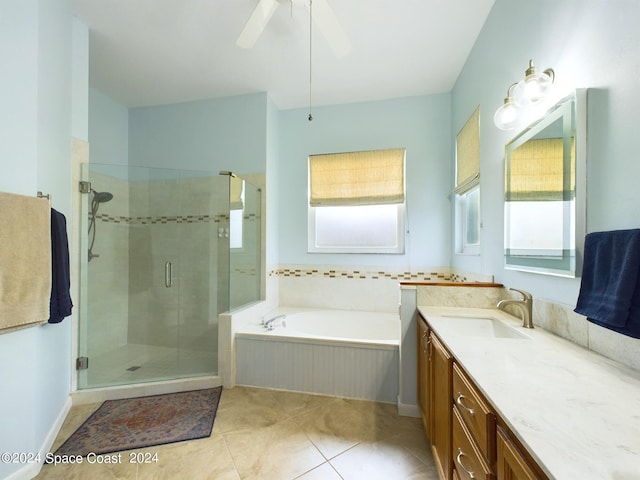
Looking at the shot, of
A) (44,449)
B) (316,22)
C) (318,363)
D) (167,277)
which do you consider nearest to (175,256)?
(167,277)

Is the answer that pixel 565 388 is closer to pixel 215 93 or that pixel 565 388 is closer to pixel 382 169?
pixel 382 169

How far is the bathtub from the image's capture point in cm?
201

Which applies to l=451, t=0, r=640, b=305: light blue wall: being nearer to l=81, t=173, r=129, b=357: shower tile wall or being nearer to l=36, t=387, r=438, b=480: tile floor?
l=36, t=387, r=438, b=480: tile floor

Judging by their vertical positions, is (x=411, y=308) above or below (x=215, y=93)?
below

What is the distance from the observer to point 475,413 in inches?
31.1

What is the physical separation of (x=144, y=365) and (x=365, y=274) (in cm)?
224

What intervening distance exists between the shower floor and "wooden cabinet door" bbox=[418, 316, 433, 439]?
164cm

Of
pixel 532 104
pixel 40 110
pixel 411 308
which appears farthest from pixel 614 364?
pixel 40 110

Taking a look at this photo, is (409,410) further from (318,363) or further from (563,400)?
(563,400)

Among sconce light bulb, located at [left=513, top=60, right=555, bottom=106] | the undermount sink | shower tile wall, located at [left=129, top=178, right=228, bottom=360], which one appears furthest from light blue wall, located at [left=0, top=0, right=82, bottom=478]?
sconce light bulb, located at [left=513, top=60, right=555, bottom=106]

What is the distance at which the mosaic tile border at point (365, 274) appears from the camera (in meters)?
2.81

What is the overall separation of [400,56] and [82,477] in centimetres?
345

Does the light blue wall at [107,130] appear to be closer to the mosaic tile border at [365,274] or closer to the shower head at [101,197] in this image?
the shower head at [101,197]

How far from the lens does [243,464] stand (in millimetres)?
1430
